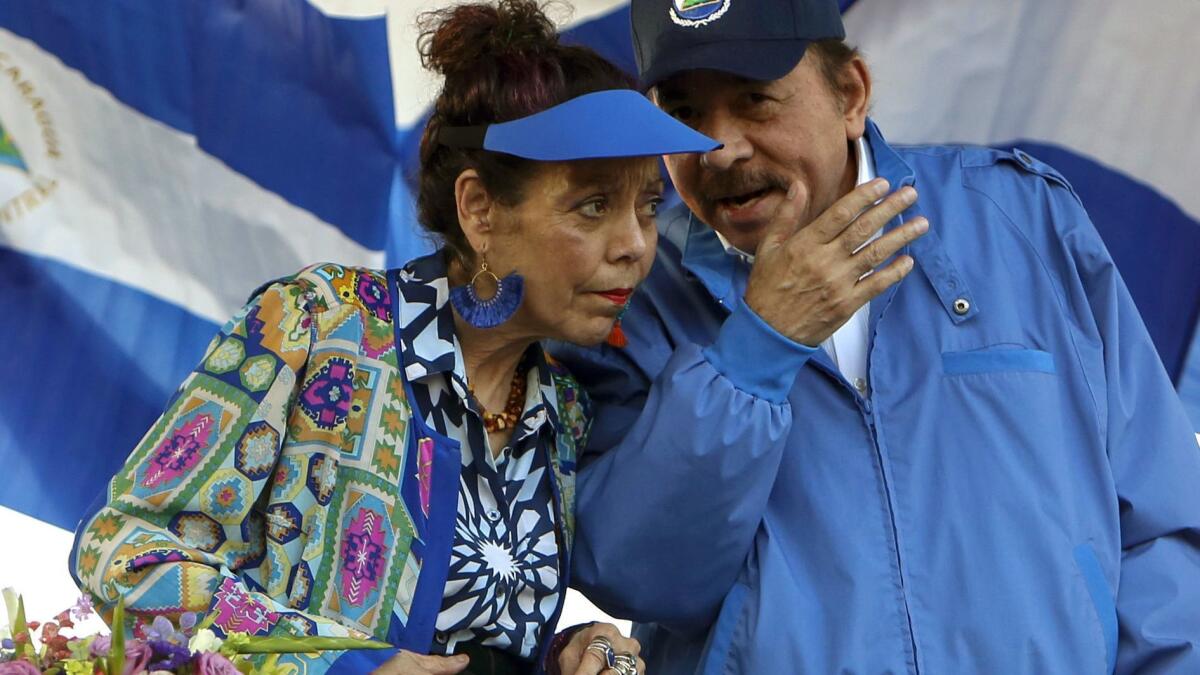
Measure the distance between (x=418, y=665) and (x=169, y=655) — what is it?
0.35 meters

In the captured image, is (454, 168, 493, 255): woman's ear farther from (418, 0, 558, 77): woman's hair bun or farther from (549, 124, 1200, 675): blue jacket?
(549, 124, 1200, 675): blue jacket

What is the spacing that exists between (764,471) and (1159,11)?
4.20 ft

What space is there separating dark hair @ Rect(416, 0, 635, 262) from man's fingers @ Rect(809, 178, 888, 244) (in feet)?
1.13

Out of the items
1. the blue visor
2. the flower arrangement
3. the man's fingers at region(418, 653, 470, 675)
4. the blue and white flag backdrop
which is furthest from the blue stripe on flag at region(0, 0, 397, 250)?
the flower arrangement

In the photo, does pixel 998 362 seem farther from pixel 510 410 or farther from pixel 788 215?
pixel 510 410

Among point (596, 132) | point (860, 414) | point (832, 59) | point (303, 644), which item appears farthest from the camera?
point (832, 59)

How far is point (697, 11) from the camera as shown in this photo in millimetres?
2484

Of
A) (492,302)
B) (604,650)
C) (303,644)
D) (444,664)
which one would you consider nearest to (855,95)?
(492,302)

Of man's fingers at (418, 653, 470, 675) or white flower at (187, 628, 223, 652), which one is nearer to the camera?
white flower at (187, 628, 223, 652)

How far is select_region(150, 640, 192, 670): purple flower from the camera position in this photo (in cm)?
182

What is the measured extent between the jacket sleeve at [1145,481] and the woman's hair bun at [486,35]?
34.4 inches

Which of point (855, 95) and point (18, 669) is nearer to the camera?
point (18, 669)

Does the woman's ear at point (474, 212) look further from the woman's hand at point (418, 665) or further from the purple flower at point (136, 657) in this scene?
the purple flower at point (136, 657)

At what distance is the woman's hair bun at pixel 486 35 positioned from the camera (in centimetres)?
234
